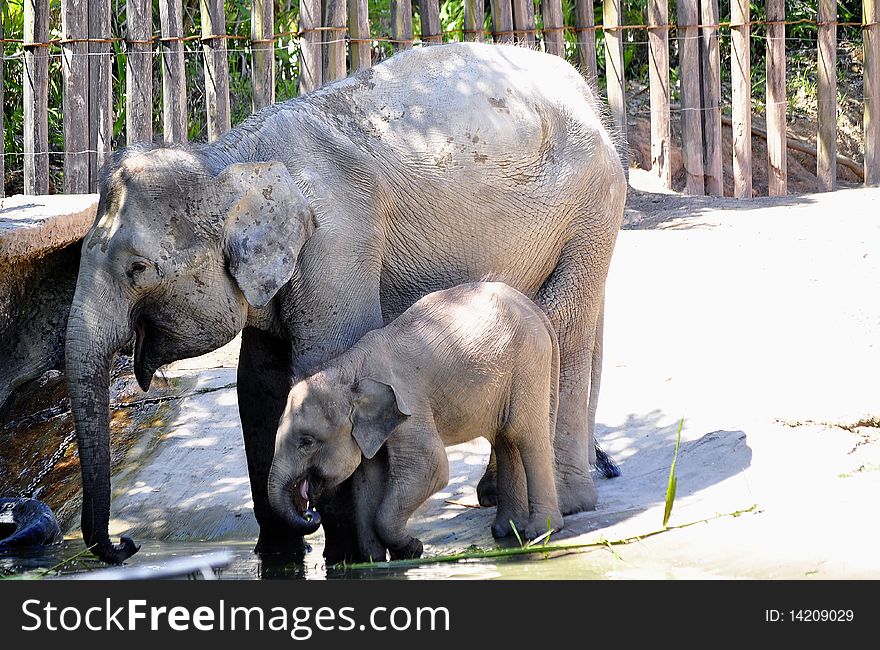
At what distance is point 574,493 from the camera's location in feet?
21.8

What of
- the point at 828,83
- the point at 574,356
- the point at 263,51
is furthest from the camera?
the point at 828,83

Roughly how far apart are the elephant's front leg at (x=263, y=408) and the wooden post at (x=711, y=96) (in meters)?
6.93

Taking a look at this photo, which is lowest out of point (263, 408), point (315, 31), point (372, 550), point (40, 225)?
point (372, 550)

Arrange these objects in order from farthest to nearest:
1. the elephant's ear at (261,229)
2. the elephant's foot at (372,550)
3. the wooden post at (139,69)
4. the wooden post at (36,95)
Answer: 1. the wooden post at (36,95)
2. the wooden post at (139,69)
3. the elephant's foot at (372,550)
4. the elephant's ear at (261,229)

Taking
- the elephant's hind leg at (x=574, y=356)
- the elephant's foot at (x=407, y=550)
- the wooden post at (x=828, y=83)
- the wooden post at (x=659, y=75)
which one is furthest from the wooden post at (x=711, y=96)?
the elephant's foot at (x=407, y=550)

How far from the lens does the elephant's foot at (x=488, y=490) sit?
22.6 feet

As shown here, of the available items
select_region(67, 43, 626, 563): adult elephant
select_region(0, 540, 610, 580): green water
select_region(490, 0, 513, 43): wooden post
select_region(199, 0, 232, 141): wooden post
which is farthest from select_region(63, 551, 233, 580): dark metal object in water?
select_region(490, 0, 513, 43): wooden post

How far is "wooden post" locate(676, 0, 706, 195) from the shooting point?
40.0 ft

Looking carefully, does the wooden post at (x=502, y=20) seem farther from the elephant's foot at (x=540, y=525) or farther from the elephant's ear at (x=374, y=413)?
the elephant's ear at (x=374, y=413)

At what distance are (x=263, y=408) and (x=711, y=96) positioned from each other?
7093 mm

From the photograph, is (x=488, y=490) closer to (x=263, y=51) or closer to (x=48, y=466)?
(x=48, y=466)

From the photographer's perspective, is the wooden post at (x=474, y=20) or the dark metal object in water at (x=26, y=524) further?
the wooden post at (x=474, y=20)

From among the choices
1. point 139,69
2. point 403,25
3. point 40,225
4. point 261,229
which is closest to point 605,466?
point 261,229

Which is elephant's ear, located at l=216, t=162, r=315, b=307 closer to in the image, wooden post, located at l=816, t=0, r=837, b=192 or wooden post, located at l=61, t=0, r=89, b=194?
wooden post, located at l=61, t=0, r=89, b=194
